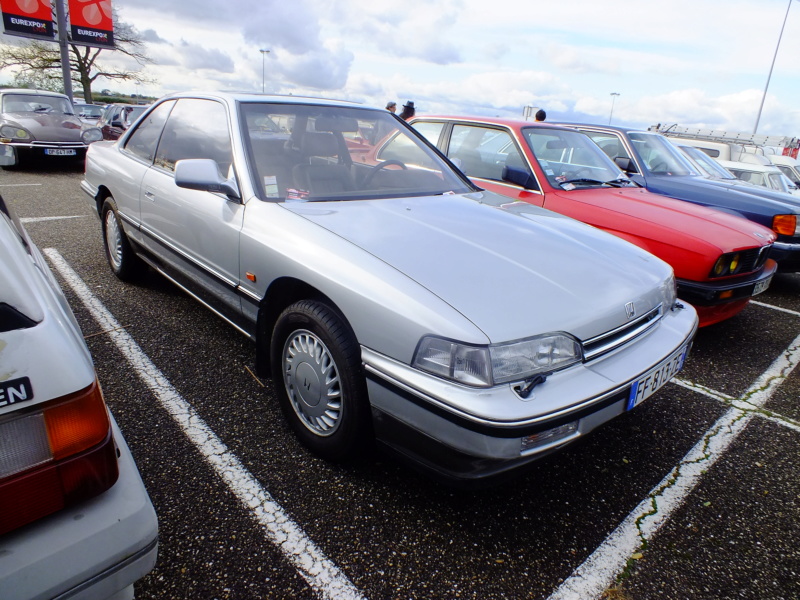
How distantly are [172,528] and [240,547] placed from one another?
274 millimetres

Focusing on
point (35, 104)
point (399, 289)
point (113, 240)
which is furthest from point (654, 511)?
point (35, 104)

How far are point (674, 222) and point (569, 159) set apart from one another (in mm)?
1200

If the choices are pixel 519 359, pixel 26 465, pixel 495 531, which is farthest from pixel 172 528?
pixel 519 359

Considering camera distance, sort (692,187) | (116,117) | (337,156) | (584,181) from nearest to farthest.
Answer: (337,156)
(584,181)
(692,187)
(116,117)

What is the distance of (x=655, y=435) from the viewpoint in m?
2.57

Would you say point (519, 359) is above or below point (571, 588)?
above

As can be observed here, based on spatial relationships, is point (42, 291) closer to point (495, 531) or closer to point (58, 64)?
point (495, 531)

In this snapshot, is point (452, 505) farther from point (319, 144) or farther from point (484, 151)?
point (484, 151)

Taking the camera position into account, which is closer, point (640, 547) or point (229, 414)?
point (640, 547)

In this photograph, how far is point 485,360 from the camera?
1.56 meters

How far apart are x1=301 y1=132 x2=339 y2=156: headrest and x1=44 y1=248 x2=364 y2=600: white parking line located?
1469 mm

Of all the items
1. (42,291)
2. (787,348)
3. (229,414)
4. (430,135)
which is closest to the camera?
(42,291)

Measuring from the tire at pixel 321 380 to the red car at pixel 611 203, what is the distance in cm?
137

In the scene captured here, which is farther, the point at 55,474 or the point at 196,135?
the point at 196,135
